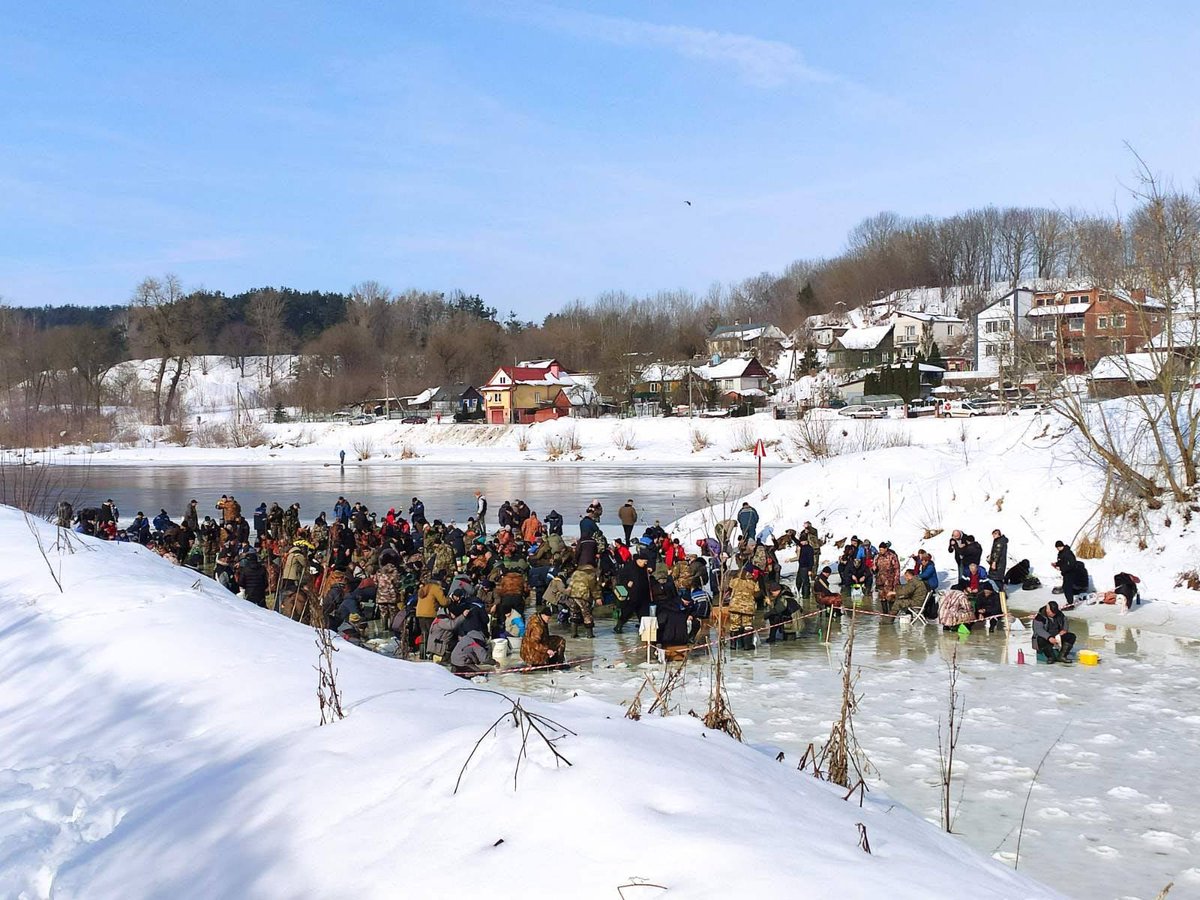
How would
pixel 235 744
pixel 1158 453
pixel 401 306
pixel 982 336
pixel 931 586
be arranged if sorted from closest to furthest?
pixel 235 744
pixel 931 586
pixel 1158 453
pixel 982 336
pixel 401 306

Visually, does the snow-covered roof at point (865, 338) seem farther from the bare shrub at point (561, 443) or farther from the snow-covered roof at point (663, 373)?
the bare shrub at point (561, 443)

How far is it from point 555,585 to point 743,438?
43714 millimetres

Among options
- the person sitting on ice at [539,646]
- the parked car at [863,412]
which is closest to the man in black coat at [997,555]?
the person sitting on ice at [539,646]

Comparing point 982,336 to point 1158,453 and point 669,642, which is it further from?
point 669,642

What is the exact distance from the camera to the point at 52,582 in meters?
10.1

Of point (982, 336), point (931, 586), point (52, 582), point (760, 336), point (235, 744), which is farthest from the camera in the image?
point (760, 336)

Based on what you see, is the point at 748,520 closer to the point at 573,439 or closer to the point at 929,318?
the point at 573,439

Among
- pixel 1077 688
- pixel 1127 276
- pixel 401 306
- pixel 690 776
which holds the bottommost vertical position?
pixel 1077 688

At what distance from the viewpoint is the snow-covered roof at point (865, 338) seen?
97.2 meters

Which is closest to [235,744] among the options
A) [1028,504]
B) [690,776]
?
[690,776]

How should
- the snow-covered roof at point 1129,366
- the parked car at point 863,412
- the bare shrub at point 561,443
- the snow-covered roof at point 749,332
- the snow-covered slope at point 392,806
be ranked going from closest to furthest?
the snow-covered slope at point 392,806 < the snow-covered roof at point 1129,366 < the bare shrub at point 561,443 < the parked car at point 863,412 < the snow-covered roof at point 749,332

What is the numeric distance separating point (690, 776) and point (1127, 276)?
20.5m

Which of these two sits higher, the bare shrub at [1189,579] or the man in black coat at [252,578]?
the man in black coat at [252,578]

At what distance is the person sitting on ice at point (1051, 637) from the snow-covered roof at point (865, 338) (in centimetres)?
8680
